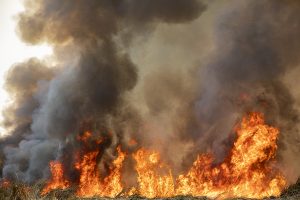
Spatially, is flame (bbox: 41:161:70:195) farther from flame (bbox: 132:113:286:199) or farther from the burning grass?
flame (bbox: 132:113:286:199)

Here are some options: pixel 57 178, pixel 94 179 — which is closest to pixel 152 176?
pixel 94 179

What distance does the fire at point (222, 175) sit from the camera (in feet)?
85.1

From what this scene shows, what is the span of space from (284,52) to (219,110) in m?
7.85

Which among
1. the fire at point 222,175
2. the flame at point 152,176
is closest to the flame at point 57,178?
the fire at point 222,175

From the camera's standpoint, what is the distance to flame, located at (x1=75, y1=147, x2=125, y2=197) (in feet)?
99.3

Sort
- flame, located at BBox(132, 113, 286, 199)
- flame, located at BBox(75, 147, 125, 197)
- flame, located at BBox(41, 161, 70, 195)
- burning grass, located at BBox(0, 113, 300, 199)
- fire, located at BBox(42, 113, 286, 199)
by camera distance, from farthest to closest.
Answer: flame, located at BBox(41, 161, 70, 195)
flame, located at BBox(75, 147, 125, 197)
fire, located at BBox(42, 113, 286, 199)
flame, located at BBox(132, 113, 286, 199)
burning grass, located at BBox(0, 113, 300, 199)

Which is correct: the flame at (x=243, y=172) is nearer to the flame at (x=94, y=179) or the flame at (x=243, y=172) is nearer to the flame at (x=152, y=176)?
the flame at (x=152, y=176)

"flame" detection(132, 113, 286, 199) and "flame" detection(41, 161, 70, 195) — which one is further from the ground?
"flame" detection(41, 161, 70, 195)

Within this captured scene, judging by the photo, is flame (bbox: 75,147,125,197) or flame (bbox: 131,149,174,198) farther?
flame (bbox: 75,147,125,197)

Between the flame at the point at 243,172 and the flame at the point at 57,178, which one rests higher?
the flame at the point at 57,178

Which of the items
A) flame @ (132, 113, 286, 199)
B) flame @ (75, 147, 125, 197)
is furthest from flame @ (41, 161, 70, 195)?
flame @ (132, 113, 286, 199)

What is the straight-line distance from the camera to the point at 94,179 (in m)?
31.1

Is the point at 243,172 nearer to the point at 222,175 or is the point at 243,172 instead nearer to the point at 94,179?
the point at 222,175

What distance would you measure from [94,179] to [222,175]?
1098 cm
